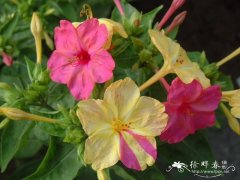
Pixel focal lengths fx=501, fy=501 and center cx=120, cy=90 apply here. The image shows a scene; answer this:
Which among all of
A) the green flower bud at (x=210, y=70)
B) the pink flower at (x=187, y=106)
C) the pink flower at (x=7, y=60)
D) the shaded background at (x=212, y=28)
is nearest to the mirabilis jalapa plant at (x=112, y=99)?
the pink flower at (x=187, y=106)

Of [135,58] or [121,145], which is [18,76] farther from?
[121,145]

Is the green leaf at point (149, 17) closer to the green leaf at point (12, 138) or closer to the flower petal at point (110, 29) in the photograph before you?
the flower petal at point (110, 29)

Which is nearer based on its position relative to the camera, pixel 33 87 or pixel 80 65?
pixel 80 65

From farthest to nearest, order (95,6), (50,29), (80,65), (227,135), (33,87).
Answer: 1. (227,135)
2. (95,6)
3. (50,29)
4. (33,87)
5. (80,65)

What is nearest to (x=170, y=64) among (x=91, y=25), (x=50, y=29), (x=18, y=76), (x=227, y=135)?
(x=91, y=25)

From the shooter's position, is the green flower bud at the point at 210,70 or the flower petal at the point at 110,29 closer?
the flower petal at the point at 110,29

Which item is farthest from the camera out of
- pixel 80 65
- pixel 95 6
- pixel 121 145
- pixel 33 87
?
pixel 95 6

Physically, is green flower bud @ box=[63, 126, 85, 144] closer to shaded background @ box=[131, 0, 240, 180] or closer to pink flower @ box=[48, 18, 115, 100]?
pink flower @ box=[48, 18, 115, 100]

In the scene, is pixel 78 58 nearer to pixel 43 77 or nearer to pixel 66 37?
pixel 66 37
